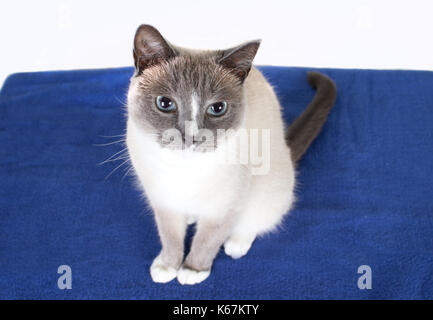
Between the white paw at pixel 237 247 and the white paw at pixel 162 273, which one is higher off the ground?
the white paw at pixel 237 247

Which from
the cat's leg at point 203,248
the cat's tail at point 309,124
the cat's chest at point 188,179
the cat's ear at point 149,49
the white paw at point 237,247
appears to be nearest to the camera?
Answer: the cat's ear at point 149,49

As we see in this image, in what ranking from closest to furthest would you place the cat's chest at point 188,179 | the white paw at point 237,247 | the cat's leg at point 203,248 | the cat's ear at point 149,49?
the cat's ear at point 149,49 → the cat's chest at point 188,179 → the cat's leg at point 203,248 → the white paw at point 237,247

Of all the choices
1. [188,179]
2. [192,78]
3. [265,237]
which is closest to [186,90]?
[192,78]

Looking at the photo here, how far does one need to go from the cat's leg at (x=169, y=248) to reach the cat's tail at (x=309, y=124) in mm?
538

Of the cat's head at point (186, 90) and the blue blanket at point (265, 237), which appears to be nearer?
the cat's head at point (186, 90)

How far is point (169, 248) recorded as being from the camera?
55.1 inches

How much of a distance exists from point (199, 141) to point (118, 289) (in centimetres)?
62

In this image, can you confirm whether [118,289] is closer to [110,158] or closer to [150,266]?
[150,266]

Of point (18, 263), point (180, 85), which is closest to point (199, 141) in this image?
point (180, 85)

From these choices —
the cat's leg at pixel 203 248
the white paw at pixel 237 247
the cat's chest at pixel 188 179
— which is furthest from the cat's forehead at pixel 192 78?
the white paw at pixel 237 247

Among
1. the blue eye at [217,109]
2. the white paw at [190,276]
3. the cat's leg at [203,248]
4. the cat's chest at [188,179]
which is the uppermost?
the blue eye at [217,109]

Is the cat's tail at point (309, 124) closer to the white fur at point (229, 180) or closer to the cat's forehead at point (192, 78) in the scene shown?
the white fur at point (229, 180)

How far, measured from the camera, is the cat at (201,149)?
1.08 meters

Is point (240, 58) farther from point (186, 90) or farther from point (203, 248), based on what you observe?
point (203, 248)
